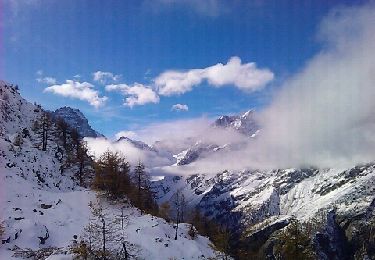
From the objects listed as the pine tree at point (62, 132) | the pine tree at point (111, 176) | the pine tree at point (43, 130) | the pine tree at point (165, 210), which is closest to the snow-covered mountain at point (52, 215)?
the pine tree at point (43, 130)

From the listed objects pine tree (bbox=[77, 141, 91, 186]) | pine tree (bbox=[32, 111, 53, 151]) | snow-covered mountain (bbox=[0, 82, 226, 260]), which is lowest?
snow-covered mountain (bbox=[0, 82, 226, 260])

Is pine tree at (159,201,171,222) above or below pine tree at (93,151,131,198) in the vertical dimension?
below

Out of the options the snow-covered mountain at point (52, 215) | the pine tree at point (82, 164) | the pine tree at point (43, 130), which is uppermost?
the pine tree at point (43, 130)

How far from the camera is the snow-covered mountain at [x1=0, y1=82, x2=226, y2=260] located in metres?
63.8

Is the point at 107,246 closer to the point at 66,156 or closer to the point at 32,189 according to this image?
the point at 32,189

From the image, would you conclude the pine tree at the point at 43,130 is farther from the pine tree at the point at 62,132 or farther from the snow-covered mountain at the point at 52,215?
the pine tree at the point at 62,132

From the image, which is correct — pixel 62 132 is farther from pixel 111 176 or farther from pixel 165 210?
pixel 165 210

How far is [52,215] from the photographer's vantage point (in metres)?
73.2

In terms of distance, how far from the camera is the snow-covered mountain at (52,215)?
2512 inches

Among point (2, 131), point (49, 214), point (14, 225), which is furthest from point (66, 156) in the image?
point (14, 225)

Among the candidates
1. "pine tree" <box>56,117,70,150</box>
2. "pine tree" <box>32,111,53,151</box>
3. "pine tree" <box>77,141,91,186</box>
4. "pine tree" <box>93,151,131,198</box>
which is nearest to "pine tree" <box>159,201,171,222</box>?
"pine tree" <box>93,151,131,198</box>

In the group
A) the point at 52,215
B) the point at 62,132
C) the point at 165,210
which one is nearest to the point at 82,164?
the point at 62,132

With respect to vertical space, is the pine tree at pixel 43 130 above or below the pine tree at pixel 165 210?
above

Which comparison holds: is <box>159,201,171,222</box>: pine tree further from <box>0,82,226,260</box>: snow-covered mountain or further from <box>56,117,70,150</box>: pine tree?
<box>56,117,70,150</box>: pine tree
